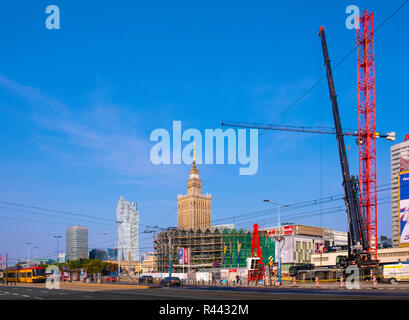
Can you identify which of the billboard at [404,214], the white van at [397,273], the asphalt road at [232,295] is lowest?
the white van at [397,273]

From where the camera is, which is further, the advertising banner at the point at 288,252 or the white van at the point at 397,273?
the advertising banner at the point at 288,252

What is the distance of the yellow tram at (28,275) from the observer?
309 feet

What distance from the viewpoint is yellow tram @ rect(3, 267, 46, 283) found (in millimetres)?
94100

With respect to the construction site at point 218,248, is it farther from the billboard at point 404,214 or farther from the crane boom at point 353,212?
the crane boom at point 353,212

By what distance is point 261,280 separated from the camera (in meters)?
70.3

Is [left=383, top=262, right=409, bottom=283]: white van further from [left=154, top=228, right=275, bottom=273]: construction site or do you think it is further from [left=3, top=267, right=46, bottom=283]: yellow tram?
[left=154, top=228, right=275, bottom=273]: construction site

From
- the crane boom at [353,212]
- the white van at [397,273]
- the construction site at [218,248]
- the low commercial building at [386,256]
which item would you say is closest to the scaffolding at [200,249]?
the construction site at [218,248]

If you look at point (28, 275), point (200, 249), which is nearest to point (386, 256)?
point (200, 249)

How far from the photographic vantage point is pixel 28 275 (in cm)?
9606

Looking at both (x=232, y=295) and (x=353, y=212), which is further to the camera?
(x=353, y=212)

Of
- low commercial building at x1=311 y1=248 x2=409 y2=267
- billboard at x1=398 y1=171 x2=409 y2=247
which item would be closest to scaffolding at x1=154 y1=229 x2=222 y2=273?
low commercial building at x1=311 y1=248 x2=409 y2=267

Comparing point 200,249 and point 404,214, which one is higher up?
point 404,214

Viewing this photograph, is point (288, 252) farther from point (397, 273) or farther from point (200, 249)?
point (397, 273)
